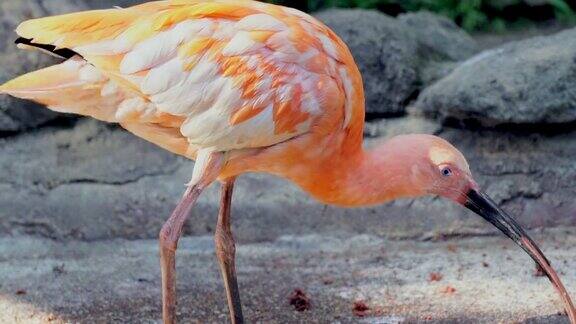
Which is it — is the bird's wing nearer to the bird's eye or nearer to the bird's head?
the bird's head

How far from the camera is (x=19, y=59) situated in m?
6.81

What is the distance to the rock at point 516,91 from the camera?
643 cm

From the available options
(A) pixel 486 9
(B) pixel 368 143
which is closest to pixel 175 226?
(B) pixel 368 143

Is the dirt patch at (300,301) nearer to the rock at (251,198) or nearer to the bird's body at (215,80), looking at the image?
the bird's body at (215,80)

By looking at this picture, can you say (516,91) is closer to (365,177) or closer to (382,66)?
(382,66)

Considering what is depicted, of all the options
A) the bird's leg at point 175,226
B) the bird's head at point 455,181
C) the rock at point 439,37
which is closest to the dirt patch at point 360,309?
the bird's head at point 455,181

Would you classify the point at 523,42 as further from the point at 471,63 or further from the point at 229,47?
the point at 229,47

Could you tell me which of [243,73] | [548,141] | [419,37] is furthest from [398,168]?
[419,37]

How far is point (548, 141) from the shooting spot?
6.60 metres

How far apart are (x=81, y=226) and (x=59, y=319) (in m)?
1.30

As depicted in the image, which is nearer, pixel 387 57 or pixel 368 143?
pixel 368 143

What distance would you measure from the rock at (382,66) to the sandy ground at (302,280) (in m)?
0.95

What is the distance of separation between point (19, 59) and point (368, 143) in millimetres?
2155

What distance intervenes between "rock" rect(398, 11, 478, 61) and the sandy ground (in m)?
1.43
